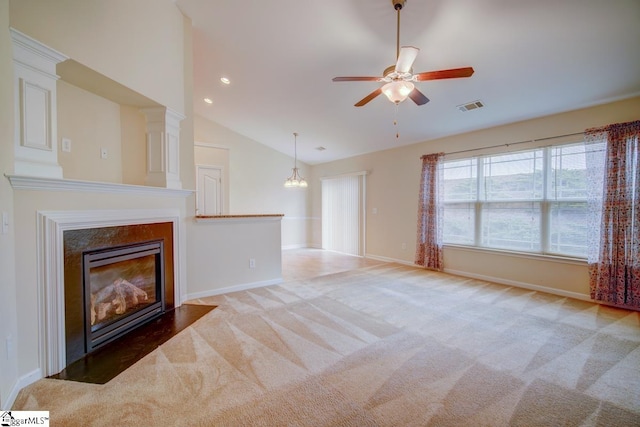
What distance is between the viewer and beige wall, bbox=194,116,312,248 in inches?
267

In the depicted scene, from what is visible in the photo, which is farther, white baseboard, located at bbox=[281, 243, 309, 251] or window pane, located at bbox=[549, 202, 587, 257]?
white baseboard, located at bbox=[281, 243, 309, 251]

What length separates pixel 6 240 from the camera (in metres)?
1.68

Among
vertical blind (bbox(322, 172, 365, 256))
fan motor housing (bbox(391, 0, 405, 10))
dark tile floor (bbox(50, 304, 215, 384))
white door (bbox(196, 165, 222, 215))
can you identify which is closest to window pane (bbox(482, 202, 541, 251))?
vertical blind (bbox(322, 172, 365, 256))

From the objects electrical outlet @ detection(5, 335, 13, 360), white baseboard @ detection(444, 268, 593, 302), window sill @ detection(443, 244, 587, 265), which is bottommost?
white baseboard @ detection(444, 268, 593, 302)

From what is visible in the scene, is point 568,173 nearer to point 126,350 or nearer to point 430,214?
point 430,214

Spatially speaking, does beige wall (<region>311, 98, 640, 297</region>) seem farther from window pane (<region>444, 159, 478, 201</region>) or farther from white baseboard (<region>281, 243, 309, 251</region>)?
white baseboard (<region>281, 243, 309, 251</region>)

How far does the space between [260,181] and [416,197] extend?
13.9 feet

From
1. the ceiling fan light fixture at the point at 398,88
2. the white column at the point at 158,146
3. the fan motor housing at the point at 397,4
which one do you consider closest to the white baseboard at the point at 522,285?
the ceiling fan light fixture at the point at 398,88

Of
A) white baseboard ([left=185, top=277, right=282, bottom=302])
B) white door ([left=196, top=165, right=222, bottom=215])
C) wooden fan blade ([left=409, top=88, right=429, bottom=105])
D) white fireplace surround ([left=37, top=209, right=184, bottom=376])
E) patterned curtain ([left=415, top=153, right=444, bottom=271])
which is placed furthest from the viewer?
white door ([left=196, top=165, right=222, bottom=215])

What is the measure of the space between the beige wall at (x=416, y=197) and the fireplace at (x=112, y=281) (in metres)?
4.50

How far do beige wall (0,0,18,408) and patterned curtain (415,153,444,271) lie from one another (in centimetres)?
546

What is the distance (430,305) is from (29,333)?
3.82 m

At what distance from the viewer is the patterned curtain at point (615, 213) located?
126 inches

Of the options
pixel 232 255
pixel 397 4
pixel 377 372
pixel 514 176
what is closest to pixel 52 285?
pixel 232 255
